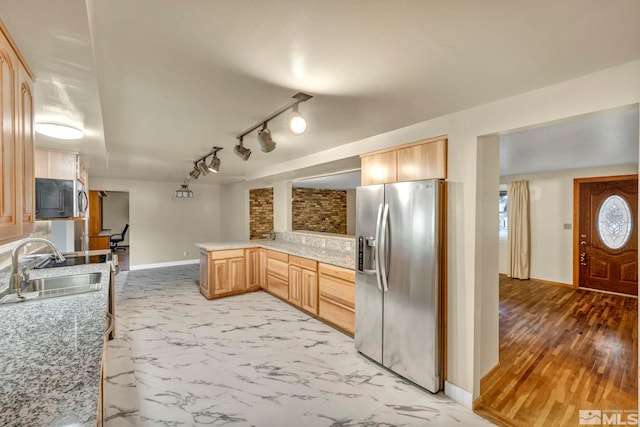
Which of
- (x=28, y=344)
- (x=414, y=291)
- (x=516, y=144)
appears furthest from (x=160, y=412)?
(x=516, y=144)

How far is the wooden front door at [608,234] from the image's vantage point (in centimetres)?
478

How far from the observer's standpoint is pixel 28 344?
3.88 ft

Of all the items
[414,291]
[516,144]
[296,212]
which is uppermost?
[516,144]

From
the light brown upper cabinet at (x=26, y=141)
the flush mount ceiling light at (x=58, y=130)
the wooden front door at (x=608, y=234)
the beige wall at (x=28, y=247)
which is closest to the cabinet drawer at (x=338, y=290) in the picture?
the light brown upper cabinet at (x=26, y=141)

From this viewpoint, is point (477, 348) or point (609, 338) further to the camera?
point (609, 338)

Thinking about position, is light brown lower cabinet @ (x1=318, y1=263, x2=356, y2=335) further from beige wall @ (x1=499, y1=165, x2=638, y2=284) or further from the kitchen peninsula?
beige wall @ (x1=499, y1=165, x2=638, y2=284)

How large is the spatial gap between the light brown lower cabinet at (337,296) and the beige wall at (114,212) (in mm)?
11130

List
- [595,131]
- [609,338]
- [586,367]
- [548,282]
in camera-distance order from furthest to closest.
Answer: [548,282] < [609,338] < [595,131] < [586,367]

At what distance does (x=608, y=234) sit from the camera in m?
5.00

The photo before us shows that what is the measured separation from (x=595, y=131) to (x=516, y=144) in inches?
26.3

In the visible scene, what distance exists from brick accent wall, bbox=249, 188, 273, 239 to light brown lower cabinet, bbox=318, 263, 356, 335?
3524 millimetres

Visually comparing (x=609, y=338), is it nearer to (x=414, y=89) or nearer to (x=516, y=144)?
(x=516, y=144)

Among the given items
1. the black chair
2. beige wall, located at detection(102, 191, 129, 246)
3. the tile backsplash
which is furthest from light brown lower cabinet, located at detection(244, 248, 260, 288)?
beige wall, located at detection(102, 191, 129, 246)

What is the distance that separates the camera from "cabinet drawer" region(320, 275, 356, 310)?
3.18 m
